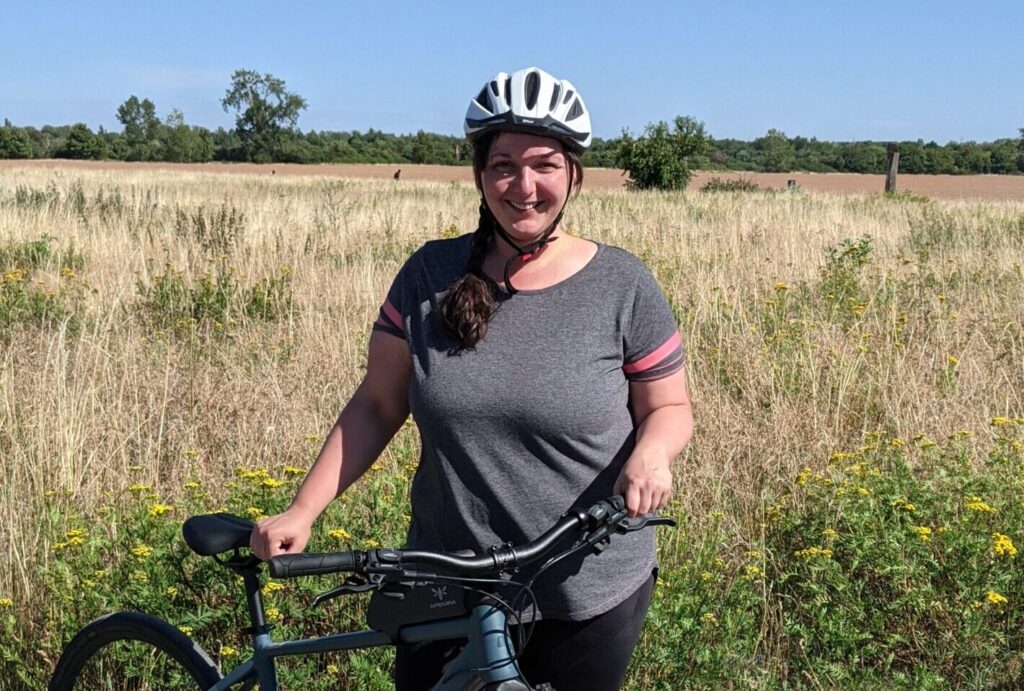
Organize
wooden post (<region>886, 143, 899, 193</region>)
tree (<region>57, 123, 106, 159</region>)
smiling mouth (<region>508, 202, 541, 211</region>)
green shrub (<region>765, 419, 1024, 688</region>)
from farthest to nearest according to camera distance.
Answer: tree (<region>57, 123, 106, 159</region>) → wooden post (<region>886, 143, 899, 193</region>) → green shrub (<region>765, 419, 1024, 688</region>) → smiling mouth (<region>508, 202, 541, 211</region>)

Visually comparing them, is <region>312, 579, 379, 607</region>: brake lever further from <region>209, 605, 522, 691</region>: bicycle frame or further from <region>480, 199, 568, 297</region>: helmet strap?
<region>480, 199, 568, 297</region>: helmet strap

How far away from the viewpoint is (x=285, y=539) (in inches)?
76.7

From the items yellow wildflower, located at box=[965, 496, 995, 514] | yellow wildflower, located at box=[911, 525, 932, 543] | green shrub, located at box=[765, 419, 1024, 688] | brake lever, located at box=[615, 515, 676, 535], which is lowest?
green shrub, located at box=[765, 419, 1024, 688]

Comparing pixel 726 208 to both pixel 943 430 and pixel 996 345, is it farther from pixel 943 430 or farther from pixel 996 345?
pixel 943 430

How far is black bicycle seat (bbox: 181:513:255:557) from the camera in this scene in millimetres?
2002

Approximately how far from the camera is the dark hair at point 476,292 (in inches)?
78.4

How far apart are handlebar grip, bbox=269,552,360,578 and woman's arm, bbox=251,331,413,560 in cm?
Answer: 43

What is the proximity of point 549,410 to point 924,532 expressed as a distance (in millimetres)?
2056

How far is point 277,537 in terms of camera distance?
1938mm

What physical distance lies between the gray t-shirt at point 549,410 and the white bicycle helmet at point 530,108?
0.28 m

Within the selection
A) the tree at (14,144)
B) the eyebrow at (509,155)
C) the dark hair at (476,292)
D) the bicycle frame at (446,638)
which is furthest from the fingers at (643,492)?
the tree at (14,144)

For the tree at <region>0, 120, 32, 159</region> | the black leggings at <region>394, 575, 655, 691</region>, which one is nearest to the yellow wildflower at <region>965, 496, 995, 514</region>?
the black leggings at <region>394, 575, 655, 691</region>

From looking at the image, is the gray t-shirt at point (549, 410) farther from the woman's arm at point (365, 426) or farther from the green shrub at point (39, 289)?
the green shrub at point (39, 289)

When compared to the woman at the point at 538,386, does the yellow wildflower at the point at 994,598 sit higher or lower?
lower
